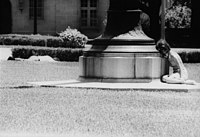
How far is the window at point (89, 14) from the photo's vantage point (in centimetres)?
3978

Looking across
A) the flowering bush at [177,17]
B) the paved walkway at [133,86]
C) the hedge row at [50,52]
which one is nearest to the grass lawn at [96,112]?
the paved walkway at [133,86]

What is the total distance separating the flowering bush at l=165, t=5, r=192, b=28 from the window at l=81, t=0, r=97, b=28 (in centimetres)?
508

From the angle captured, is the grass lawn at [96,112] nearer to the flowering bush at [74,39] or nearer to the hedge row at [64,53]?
the hedge row at [64,53]

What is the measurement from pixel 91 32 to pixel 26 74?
21.8 meters

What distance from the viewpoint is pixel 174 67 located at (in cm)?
1403

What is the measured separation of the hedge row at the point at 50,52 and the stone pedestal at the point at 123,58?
9.56 m

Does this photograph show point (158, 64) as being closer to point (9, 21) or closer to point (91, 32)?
point (91, 32)

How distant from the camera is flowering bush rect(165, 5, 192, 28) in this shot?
38.7 metres

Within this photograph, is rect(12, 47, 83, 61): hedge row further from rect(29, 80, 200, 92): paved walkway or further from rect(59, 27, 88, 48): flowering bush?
rect(29, 80, 200, 92): paved walkway

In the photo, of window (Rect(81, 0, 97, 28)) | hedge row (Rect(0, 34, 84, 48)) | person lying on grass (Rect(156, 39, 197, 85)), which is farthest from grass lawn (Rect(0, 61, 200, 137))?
window (Rect(81, 0, 97, 28))

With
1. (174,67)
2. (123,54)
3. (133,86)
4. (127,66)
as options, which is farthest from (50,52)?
→ (133,86)

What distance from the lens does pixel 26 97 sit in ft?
37.7

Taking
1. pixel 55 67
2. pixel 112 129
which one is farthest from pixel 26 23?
pixel 112 129

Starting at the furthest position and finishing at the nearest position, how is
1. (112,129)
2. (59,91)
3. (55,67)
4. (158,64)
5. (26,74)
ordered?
(55,67) → (26,74) → (158,64) → (59,91) → (112,129)
